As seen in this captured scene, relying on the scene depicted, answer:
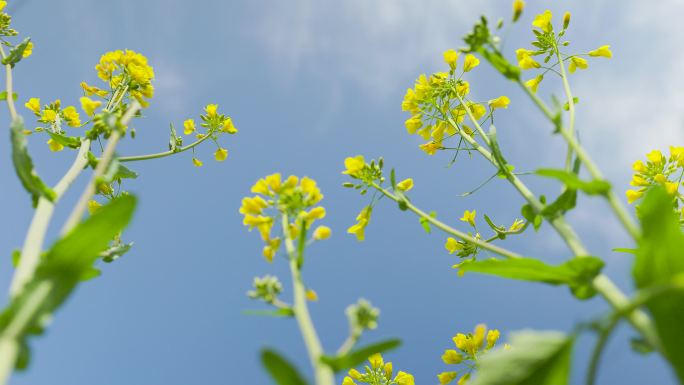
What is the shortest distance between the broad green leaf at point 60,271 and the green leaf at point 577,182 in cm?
139

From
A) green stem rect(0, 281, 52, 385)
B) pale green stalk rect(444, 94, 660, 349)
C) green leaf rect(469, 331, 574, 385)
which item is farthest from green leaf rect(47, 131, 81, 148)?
green leaf rect(469, 331, 574, 385)

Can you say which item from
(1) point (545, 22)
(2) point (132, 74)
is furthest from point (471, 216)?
(2) point (132, 74)

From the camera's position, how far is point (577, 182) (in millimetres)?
1826

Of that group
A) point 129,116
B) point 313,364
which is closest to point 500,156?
point 313,364

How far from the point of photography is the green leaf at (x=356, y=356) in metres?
1.39

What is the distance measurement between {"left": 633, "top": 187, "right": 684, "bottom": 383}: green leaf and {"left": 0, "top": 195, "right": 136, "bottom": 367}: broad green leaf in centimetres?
152

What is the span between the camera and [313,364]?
4.73 ft

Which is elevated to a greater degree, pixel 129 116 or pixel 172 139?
pixel 172 139

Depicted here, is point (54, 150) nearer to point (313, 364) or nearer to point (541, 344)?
point (313, 364)

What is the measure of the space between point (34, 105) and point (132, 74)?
1205mm

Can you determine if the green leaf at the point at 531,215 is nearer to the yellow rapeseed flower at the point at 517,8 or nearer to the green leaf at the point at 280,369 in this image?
the yellow rapeseed flower at the point at 517,8

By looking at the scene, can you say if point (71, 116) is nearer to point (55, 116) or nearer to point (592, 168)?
point (55, 116)

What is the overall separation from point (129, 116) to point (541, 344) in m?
2.01

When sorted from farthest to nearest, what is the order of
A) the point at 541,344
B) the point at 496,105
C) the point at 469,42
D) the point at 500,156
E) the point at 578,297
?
the point at 496,105, the point at 500,156, the point at 469,42, the point at 578,297, the point at 541,344
